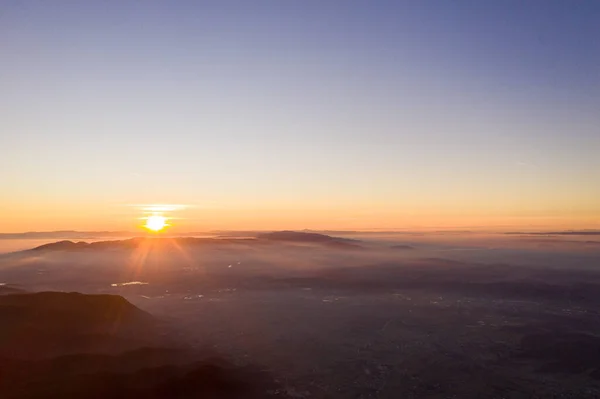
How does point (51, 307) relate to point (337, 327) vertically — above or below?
above

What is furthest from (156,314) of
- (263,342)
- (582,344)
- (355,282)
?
(355,282)

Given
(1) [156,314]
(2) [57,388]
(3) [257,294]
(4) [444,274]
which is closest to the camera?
(2) [57,388]

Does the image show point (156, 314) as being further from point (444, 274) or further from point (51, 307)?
point (444, 274)

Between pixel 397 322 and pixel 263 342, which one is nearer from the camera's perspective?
pixel 263 342

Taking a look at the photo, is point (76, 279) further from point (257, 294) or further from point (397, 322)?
point (397, 322)

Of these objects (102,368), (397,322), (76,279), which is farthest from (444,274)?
(102,368)

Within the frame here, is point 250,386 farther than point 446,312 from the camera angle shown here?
No

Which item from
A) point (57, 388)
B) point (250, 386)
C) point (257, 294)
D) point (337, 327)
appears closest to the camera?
point (57, 388)

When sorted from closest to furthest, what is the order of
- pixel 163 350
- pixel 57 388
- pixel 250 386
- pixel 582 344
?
pixel 57 388 < pixel 250 386 < pixel 163 350 < pixel 582 344

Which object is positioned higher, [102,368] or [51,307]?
[51,307]
